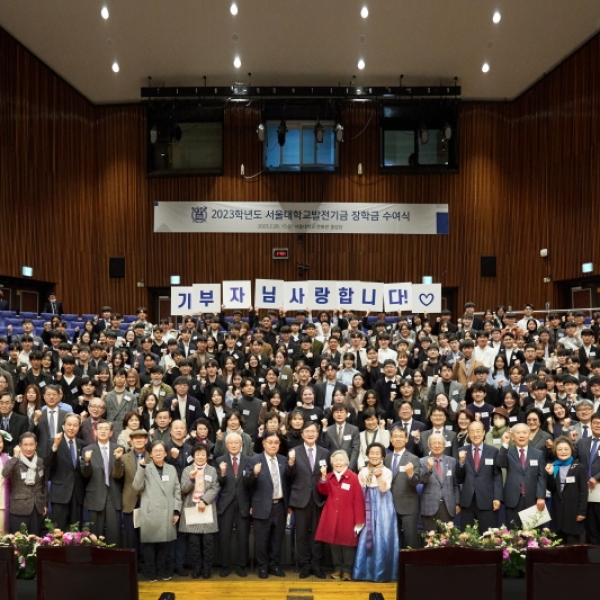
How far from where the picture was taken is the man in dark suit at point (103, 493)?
615cm

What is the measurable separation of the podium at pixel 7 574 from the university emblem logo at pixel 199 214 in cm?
1527

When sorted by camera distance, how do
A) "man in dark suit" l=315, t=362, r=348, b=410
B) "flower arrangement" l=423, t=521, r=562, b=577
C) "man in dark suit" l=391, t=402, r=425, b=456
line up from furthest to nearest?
"man in dark suit" l=315, t=362, r=348, b=410
"man in dark suit" l=391, t=402, r=425, b=456
"flower arrangement" l=423, t=521, r=562, b=577

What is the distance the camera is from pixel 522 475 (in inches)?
247

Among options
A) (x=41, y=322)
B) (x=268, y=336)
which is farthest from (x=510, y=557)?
(x=41, y=322)

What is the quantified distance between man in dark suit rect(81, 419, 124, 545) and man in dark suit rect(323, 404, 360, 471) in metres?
1.92

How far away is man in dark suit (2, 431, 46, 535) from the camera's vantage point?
6.06 meters

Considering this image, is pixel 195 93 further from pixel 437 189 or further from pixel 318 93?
pixel 437 189

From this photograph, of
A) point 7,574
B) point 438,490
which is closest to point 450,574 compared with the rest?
point 7,574

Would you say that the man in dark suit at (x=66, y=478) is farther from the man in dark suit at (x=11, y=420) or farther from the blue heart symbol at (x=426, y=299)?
the blue heart symbol at (x=426, y=299)

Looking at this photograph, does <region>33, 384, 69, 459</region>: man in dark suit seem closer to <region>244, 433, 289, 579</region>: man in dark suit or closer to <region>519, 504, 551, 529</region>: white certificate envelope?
<region>244, 433, 289, 579</region>: man in dark suit

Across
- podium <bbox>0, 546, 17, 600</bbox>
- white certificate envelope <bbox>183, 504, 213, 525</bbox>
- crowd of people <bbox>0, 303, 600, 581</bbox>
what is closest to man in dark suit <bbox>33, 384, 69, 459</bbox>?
crowd of people <bbox>0, 303, 600, 581</bbox>

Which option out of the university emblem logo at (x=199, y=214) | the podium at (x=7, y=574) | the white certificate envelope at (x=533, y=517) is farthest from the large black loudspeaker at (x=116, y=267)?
the podium at (x=7, y=574)

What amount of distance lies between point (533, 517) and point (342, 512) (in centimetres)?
158

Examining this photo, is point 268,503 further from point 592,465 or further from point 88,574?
point 88,574
